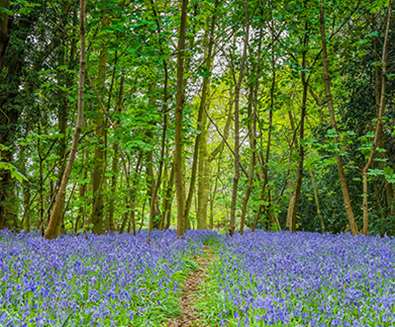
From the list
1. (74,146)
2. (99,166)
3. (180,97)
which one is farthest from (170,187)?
(74,146)

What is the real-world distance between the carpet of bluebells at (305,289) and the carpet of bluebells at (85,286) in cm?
72

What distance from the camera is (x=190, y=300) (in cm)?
665

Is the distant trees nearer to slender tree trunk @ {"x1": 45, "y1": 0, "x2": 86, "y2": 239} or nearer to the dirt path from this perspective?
slender tree trunk @ {"x1": 45, "y1": 0, "x2": 86, "y2": 239}

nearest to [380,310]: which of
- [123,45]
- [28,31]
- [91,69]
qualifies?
[123,45]

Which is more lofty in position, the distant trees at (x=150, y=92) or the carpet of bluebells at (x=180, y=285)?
the distant trees at (x=150, y=92)

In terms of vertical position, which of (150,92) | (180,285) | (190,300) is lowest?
(190,300)

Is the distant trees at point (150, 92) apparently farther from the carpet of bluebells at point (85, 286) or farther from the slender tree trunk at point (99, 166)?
the carpet of bluebells at point (85, 286)

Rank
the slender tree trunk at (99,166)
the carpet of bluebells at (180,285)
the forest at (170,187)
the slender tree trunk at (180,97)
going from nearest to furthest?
the carpet of bluebells at (180,285) < the forest at (170,187) < the slender tree trunk at (180,97) < the slender tree trunk at (99,166)

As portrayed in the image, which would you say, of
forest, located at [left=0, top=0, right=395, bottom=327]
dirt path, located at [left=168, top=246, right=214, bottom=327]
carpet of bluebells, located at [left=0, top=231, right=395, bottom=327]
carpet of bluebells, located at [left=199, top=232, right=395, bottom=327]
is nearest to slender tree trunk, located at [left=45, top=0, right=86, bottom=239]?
forest, located at [left=0, top=0, right=395, bottom=327]

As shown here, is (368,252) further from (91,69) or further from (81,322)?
(91,69)

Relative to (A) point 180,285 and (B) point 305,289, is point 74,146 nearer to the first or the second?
(A) point 180,285

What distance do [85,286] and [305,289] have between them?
8.34ft

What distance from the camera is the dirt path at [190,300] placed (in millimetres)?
5381

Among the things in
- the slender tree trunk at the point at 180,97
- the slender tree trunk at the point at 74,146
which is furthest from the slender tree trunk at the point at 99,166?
the slender tree trunk at the point at 74,146
